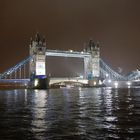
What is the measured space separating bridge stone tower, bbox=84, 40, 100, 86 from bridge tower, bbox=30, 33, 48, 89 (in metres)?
22.7

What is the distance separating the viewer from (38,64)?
13662 cm

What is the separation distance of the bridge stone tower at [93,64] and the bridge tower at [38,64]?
22728 mm

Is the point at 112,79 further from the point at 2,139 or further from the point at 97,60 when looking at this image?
the point at 2,139

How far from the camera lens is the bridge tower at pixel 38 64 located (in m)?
124

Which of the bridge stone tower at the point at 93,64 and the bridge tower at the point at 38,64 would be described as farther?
the bridge stone tower at the point at 93,64

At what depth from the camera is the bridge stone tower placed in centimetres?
14788

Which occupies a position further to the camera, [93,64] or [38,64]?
[93,64]

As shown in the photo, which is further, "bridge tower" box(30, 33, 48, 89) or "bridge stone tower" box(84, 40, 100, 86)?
"bridge stone tower" box(84, 40, 100, 86)

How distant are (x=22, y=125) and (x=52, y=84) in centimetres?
11738

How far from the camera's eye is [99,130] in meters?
19.0

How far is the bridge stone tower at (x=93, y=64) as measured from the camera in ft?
485

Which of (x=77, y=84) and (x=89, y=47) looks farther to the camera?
(x=89, y=47)

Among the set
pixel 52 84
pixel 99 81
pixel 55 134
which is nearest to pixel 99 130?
pixel 55 134

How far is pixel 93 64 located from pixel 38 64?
31686 millimetres
